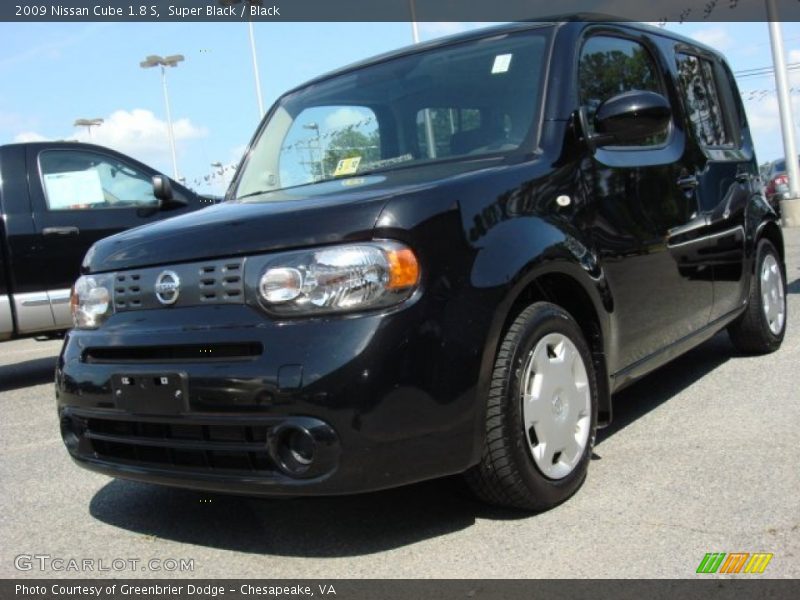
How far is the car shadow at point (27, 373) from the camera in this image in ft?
23.3

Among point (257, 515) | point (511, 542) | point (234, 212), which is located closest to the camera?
point (511, 542)

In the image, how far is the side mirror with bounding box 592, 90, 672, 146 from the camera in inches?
131

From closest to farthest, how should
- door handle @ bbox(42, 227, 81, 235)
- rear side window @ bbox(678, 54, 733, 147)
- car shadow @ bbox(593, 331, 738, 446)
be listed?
car shadow @ bbox(593, 331, 738, 446)
rear side window @ bbox(678, 54, 733, 147)
door handle @ bbox(42, 227, 81, 235)

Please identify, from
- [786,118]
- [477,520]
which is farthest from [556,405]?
[786,118]

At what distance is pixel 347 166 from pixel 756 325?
2861 millimetres

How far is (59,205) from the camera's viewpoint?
22.4ft

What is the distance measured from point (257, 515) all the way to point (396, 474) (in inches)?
36.4

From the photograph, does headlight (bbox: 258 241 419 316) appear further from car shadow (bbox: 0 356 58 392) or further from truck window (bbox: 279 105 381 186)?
car shadow (bbox: 0 356 58 392)

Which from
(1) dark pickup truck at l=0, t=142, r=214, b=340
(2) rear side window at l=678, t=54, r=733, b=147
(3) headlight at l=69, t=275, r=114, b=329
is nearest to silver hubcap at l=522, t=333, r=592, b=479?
(3) headlight at l=69, t=275, r=114, b=329

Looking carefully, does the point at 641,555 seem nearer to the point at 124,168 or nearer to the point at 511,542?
the point at 511,542

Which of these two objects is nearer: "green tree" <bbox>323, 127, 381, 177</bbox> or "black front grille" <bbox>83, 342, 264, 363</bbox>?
"black front grille" <bbox>83, 342, 264, 363</bbox>

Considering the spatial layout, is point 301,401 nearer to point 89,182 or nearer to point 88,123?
point 89,182

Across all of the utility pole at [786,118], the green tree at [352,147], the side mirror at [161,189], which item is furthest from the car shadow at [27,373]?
the utility pole at [786,118]
